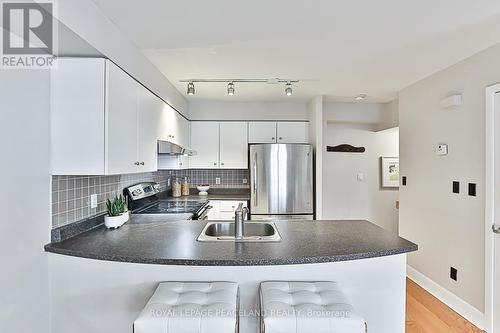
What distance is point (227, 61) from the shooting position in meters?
2.78

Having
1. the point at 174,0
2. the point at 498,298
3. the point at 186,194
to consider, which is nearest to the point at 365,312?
the point at 498,298

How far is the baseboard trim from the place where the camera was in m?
2.58

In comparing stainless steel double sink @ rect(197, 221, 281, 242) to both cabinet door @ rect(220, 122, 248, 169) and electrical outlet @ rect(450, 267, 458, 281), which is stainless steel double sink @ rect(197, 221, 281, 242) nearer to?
electrical outlet @ rect(450, 267, 458, 281)

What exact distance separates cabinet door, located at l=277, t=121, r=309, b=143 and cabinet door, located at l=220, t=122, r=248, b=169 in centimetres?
56

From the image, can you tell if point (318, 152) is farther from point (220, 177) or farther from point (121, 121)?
point (121, 121)

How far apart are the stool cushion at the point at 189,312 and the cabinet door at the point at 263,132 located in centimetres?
321

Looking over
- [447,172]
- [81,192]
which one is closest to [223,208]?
[81,192]

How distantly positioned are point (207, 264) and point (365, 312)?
3.31 feet

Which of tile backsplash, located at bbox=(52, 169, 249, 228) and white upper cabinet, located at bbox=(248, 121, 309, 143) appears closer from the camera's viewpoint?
tile backsplash, located at bbox=(52, 169, 249, 228)

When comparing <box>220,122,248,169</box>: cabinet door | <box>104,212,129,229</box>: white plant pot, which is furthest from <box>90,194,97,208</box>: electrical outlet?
<box>220,122,248,169</box>: cabinet door

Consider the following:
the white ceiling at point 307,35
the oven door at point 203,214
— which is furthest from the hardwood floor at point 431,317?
the white ceiling at point 307,35

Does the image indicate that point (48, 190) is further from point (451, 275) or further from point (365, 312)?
point (451, 275)

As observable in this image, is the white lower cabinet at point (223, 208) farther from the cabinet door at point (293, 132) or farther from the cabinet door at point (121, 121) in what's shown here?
the cabinet door at point (121, 121)

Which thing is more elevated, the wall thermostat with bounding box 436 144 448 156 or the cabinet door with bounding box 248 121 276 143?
the cabinet door with bounding box 248 121 276 143
